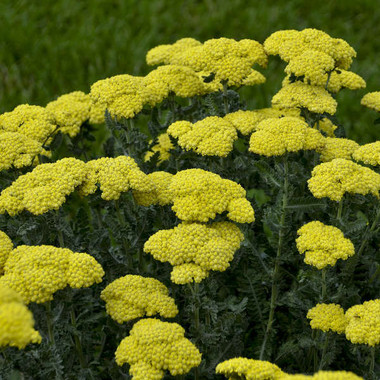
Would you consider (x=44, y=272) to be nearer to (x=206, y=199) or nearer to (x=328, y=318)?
(x=206, y=199)

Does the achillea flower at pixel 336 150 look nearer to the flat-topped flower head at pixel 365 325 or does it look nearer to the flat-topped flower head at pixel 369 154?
the flat-topped flower head at pixel 369 154

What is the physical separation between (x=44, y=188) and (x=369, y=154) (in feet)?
5.26

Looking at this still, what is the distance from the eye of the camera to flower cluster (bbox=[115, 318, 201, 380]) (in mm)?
2559

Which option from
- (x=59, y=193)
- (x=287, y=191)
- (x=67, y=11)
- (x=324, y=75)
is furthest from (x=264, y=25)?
(x=59, y=193)

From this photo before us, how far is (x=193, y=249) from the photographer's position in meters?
2.82

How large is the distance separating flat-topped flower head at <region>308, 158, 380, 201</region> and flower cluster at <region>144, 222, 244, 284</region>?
46cm

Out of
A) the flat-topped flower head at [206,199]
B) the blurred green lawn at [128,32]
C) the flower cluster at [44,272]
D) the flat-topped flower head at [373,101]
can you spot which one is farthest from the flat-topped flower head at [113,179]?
the blurred green lawn at [128,32]

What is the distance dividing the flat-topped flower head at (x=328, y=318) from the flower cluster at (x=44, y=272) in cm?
101

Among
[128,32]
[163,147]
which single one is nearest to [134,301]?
[163,147]

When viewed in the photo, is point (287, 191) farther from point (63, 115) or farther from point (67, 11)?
point (67, 11)

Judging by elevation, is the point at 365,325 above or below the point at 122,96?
below

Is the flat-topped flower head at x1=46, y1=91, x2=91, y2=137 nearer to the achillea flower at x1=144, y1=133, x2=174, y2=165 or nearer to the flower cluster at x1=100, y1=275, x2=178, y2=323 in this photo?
the achillea flower at x1=144, y1=133, x2=174, y2=165

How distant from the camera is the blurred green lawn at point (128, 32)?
6.74 meters

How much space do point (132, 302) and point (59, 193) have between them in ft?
1.95
